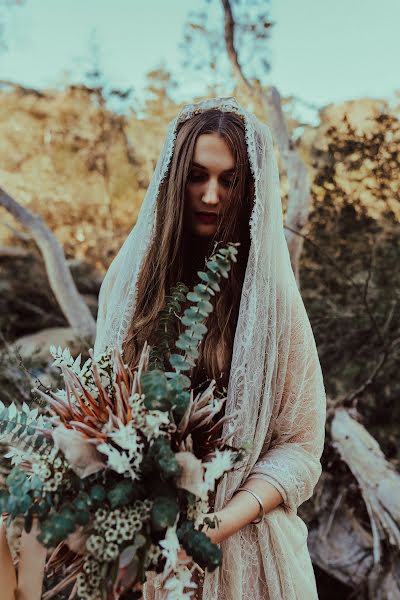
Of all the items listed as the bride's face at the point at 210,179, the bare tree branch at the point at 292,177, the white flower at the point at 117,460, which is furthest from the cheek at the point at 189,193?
the bare tree branch at the point at 292,177

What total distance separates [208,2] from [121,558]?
5954mm

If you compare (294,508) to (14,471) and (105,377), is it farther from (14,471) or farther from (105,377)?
(14,471)

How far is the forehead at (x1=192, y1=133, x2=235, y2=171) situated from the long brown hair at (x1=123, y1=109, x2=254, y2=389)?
14 mm

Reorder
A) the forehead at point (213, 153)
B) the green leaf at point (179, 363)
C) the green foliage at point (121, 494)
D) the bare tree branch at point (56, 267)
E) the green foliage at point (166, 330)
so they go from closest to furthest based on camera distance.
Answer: the green foliage at point (121, 494) → the green leaf at point (179, 363) → the green foliage at point (166, 330) → the forehead at point (213, 153) → the bare tree branch at point (56, 267)

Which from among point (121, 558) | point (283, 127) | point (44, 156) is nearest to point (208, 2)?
point (283, 127)

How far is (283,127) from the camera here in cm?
474

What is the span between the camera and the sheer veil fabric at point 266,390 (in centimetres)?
161

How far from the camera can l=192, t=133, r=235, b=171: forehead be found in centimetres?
178

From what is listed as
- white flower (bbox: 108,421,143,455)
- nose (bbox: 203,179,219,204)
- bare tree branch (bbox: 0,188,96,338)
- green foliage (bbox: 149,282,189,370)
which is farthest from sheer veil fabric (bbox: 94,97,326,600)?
bare tree branch (bbox: 0,188,96,338)

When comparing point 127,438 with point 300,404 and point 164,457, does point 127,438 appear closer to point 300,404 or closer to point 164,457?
point 164,457

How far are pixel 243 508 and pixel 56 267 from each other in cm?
380

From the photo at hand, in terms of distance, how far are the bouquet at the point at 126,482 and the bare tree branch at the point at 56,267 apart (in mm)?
3753

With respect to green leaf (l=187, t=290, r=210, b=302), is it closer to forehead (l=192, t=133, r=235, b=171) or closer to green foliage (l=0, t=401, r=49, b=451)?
green foliage (l=0, t=401, r=49, b=451)

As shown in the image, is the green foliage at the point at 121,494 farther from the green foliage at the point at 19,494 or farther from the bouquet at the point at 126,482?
the green foliage at the point at 19,494
